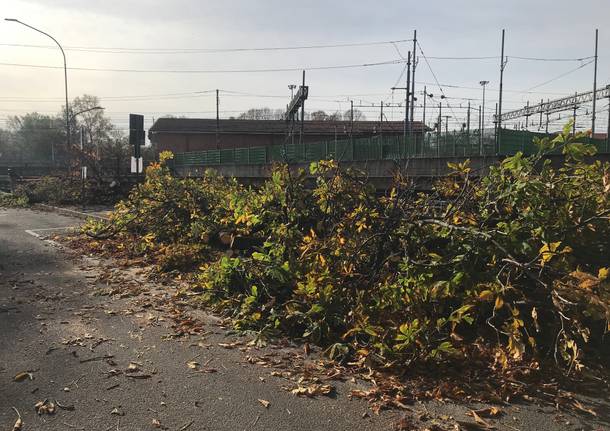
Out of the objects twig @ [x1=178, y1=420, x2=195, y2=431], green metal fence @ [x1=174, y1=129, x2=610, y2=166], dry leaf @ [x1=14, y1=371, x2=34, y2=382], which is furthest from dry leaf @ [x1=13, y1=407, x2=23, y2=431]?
green metal fence @ [x1=174, y1=129, x2=610, y2=166]

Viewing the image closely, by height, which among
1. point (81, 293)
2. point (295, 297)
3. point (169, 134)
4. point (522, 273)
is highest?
point (169, 134)

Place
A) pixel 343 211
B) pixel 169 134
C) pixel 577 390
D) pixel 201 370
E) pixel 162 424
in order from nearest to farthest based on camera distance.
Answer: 1. pixel 162 424
2. pixel 577 390
3. pixel 201 370
4. pixel 343 211
5. pixel 169 134

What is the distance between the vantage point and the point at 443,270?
4836mm

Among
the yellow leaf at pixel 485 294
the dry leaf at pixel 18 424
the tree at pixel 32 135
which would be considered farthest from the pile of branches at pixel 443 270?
the tree at pixel 32 135

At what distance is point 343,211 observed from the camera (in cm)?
637

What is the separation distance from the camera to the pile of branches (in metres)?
4.23

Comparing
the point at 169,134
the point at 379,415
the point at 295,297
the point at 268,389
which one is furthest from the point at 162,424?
the point at 169,134

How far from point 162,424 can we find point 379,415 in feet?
4.99

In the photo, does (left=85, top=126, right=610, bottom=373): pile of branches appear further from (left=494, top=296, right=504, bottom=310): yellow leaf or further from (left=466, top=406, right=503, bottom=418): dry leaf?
(left=466, top=406, right=503, bottom=418): dry leaf

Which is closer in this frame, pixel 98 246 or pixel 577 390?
pixel 577 390

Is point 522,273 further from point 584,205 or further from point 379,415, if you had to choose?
point 379,415

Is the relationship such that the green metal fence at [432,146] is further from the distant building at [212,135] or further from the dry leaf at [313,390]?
the distant building at [212,135]

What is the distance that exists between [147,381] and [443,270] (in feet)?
9.41

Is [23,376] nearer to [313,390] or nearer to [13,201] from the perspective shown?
[313,390]
